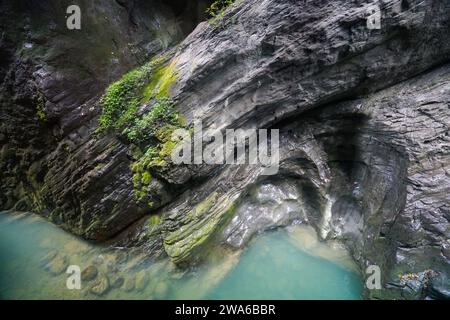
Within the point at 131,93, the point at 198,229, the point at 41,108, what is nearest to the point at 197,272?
the point at 198,229

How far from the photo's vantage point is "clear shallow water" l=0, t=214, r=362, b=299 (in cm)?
627

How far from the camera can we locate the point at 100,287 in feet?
20.9

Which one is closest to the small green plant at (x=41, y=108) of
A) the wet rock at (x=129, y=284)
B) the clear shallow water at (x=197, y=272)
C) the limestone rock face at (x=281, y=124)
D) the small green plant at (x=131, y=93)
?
the limestone rock face at (x=281, y=124)

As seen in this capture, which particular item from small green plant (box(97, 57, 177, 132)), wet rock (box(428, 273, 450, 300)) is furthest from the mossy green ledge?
wet rock (box(428, 273, 450, 300))

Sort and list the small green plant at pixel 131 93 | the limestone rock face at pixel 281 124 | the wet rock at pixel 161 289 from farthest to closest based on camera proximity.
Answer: the small green plant at pixel 131 93 → the wet rock at pixel 161 289 → the limestone rock face at pixel 281 124

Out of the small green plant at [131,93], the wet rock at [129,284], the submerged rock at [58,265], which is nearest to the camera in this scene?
the wet rock at [129,284]

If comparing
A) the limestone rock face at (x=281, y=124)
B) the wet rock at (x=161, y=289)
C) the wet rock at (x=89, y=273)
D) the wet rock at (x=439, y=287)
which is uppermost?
the limestone rock face at (x=281, y=124)

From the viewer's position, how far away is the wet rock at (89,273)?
21.7 feet

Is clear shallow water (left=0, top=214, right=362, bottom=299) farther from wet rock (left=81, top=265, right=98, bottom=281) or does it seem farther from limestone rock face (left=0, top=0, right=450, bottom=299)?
limestone rock face (left=0, top=0, right=450, bottom=299)

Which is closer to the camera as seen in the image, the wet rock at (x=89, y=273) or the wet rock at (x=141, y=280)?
the wet rock at (x=141, y=280)

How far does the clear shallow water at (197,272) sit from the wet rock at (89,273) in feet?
0.22

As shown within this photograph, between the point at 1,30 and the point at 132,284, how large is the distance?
7427 mm

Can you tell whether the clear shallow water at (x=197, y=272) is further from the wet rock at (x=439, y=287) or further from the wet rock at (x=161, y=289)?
the wet rock at (x=439, y=287)

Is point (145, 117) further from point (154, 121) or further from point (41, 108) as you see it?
point (41, 108)
